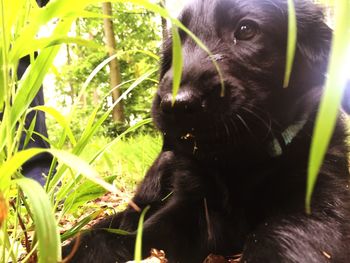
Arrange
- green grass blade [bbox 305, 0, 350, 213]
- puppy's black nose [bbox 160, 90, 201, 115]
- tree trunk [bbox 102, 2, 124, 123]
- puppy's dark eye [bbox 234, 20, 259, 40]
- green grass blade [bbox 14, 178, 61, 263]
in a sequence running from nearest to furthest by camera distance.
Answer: green grass blade [bbox 305, 0, 350, 213] → green grass blade [bbox 14, 178, 61, 263] → puppy's black nose [bbox 160, 90, 201, 115] → puppy's dark eye [bbox 234, 20, 259, 40] → tree trunk [bbox 102, 2, 124, 123]

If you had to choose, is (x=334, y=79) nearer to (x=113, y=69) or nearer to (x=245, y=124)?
(x=245, y=124)

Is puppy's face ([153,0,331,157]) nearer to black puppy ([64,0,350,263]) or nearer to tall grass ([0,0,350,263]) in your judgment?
black puppy ([64,0,350,263])

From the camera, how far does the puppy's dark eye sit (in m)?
1.63

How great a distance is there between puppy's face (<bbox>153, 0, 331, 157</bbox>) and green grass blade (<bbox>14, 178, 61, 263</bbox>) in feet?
1.81

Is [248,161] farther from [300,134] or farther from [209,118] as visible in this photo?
[209,118]

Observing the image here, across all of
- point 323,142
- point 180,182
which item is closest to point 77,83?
point 180,182

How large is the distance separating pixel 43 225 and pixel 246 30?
1.19m

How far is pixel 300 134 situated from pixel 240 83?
0.31 m

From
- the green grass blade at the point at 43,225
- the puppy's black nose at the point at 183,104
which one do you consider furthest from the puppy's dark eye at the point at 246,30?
the green grass blade at the point at 43,225

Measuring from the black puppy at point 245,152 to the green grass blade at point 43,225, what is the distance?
0.56 m

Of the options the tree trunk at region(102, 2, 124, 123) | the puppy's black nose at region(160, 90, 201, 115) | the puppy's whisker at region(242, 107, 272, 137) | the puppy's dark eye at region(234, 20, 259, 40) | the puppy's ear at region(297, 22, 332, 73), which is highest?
the puppy's dark eye at region(234, 20, 259, 40)

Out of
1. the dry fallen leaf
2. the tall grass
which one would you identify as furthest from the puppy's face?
the dry fallen leaf

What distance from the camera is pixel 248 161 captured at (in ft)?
5.08

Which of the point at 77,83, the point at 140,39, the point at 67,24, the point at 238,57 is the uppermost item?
the point at 67,24
